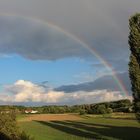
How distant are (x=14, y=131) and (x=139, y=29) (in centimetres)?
1650

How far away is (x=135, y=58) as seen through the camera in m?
38.7

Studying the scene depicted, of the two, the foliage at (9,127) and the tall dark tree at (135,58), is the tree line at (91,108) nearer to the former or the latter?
the tall dark tree at (135,58)

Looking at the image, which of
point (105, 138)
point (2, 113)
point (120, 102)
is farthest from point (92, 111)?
point (2, 113)

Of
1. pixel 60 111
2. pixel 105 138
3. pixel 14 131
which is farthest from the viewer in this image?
pixel 60 111

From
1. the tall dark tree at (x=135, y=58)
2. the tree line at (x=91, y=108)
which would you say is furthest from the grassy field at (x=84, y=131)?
the tree line at (x=91, y=108)

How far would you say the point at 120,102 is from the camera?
13238cm

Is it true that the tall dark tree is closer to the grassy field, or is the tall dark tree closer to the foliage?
the grassy field

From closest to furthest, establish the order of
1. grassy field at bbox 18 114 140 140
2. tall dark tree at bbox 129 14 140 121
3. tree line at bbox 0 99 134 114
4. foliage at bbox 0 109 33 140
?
foliage at bbox 0 109 33 140
tall dark tree at bbox 129 14 140 121
grassy field at bbox 18 114 140 140
tree line at bbox 0 99 134 114

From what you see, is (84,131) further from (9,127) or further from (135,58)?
(9,127)

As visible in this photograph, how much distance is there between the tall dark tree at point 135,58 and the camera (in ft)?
122

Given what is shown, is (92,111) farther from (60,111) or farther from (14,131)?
(14,131)

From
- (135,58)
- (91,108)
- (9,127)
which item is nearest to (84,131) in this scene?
(135,58)

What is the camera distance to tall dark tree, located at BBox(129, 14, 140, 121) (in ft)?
122

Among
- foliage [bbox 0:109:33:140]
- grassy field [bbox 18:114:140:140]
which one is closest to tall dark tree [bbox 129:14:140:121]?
grassy field [bbox 18:114:140:140]
